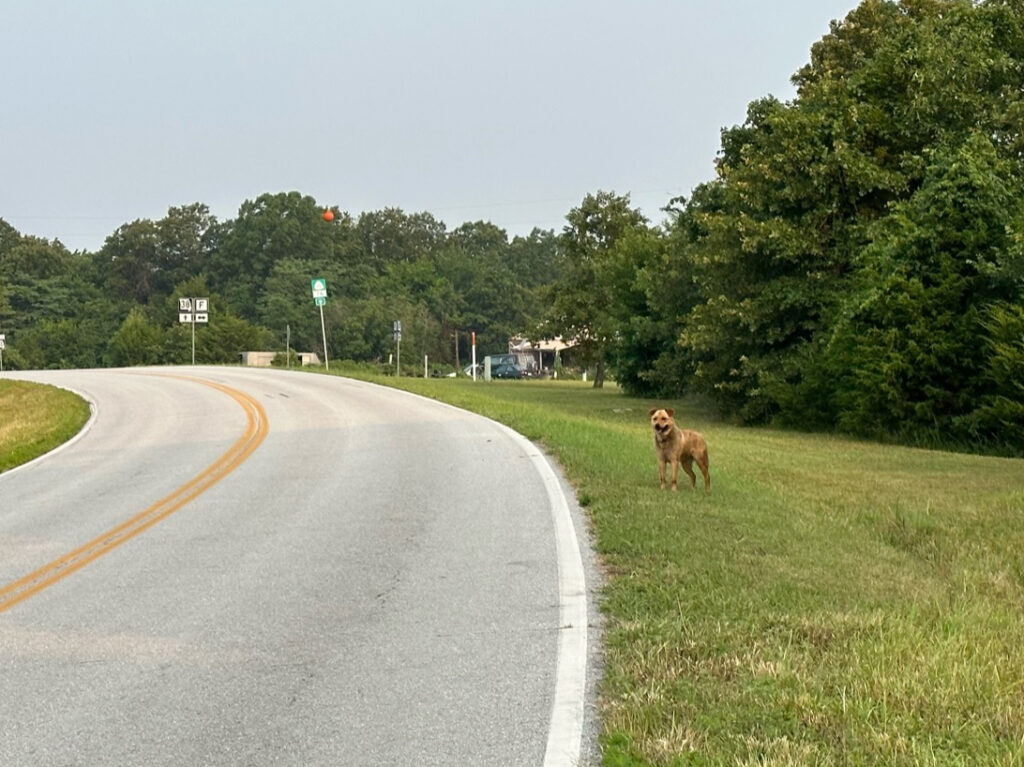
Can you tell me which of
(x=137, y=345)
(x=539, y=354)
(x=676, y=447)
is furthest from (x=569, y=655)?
(x=539, y=354)

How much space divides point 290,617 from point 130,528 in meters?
4.44

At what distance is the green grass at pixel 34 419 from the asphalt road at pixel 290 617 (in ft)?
15.4

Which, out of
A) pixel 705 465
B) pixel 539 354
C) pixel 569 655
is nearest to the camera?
pixel 569 655

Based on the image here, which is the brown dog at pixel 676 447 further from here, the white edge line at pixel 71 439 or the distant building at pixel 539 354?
the distant building at pixel 539 354

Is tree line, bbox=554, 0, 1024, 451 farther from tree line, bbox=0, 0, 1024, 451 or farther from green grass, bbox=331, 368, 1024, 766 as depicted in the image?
green grass, bbox=331, 368, 1024, 766

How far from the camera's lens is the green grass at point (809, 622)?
4309 mm

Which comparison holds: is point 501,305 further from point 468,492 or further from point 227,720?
point 227,720

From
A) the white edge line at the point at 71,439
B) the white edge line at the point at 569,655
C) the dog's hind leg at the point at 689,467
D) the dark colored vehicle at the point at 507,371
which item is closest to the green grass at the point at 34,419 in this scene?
the white edge line at the point at 71,439

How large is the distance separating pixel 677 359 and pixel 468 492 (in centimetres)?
2396

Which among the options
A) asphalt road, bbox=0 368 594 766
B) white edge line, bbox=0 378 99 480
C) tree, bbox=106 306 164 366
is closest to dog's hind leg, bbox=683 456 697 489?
asphalt road, bbox=0 368 594 766

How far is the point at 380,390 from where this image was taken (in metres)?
31.5

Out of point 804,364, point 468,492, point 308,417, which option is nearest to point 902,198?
point 804,364

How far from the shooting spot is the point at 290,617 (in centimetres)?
687

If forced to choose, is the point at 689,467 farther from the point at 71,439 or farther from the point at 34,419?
the point at 34,419
